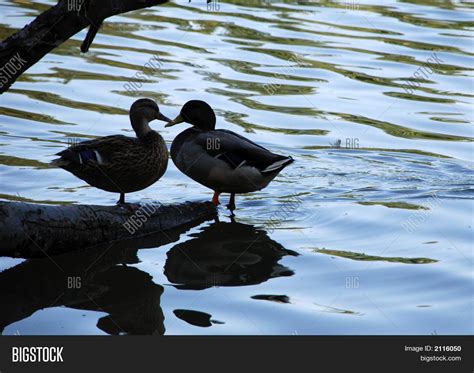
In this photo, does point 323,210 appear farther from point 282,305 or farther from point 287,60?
point 287,60

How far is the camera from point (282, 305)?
6.35m

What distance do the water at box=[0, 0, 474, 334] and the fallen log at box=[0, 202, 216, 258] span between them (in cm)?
14

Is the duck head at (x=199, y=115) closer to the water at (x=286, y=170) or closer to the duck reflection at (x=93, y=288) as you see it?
the water at (x=286, y=170)

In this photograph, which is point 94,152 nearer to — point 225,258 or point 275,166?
point 225,258

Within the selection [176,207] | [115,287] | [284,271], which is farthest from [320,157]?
[115,287]

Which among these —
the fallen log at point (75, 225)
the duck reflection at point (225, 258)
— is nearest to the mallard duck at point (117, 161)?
the fallen log at point (75, 225)

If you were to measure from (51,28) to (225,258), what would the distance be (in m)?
2.12

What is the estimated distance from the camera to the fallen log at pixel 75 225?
668cm

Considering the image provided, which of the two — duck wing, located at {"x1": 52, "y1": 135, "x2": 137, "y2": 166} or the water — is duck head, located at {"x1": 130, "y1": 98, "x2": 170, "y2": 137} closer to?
duck wing, located at {"x1": 52, "y1": 135, "x2": 137, "y2": 166}

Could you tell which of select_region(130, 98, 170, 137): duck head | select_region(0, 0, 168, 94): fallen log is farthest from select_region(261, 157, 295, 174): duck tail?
select_region(0, 0, 168, 94): fallen log

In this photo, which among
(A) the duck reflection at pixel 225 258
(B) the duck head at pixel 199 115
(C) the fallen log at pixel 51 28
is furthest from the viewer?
(B) the duck head at pixel 199 115

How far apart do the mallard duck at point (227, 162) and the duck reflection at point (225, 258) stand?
0.41m

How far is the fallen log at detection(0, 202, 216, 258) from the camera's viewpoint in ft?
21.9
